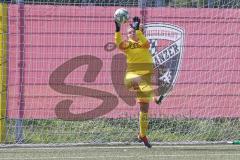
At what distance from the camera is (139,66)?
31.5 ft

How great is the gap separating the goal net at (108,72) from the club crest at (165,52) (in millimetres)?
17

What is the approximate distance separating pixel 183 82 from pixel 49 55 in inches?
90.8

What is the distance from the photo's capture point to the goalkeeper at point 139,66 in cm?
940

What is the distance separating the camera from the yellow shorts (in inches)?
375

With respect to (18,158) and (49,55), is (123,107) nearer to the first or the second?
(49,55)

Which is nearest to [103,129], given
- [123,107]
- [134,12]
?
[123,107]

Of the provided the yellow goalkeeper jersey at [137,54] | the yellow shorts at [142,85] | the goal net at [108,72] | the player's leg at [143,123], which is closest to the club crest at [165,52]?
the goal net at [108,72]

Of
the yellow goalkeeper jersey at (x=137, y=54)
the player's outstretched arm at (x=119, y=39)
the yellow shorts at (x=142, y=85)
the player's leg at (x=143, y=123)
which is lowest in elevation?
the player's leg at (x=143, y=123)

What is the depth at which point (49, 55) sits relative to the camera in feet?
33.8

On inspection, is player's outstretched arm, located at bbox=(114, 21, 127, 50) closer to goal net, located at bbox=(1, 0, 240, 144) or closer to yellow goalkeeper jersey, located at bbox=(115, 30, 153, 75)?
yellow goalkeeper jersey, located at bbox=(115, 30, 153, 75)

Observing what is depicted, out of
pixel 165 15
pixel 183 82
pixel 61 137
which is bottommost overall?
pixel 61 137

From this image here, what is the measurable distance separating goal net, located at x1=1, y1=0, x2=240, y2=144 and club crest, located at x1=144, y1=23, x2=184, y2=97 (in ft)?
0.06

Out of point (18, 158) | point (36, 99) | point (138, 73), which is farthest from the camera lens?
point (36, 99)

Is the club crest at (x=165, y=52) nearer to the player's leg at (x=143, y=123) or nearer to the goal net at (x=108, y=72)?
the goal net at (x=108, y=72)
